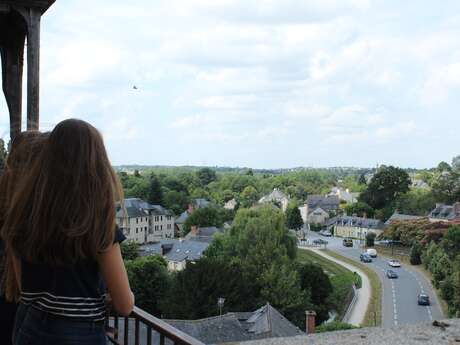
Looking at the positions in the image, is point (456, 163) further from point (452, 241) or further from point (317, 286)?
point (317, 286)

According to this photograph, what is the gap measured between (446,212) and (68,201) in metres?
60.3

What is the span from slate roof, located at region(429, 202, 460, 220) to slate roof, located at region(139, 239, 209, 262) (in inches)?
1004

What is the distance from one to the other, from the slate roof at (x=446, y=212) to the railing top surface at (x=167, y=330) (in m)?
54.9

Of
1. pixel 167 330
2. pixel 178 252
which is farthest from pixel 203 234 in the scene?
pixel 167 330

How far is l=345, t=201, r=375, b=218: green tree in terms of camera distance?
71.2 m

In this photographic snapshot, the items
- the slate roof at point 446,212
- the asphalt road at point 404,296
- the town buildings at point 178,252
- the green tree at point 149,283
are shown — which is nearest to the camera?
the asphalt road at point 404,296

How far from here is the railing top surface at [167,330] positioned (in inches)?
90.5

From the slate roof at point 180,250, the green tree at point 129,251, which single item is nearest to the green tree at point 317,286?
the green tree at point 129,251

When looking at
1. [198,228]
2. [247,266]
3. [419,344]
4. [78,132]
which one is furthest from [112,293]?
[198,228]

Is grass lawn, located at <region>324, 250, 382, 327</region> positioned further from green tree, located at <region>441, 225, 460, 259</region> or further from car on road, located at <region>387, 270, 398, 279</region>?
green tree, located at <region>441, 225, 460, 259</region>

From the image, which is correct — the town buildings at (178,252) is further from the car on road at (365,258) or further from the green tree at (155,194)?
the green tree at (155,194)

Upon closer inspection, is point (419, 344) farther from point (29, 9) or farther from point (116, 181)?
point (29, 9)

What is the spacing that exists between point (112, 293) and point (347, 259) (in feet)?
168

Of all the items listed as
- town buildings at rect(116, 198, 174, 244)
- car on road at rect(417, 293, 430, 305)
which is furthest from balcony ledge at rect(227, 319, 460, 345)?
town buildings at rect(116, 198, 174, 244)
